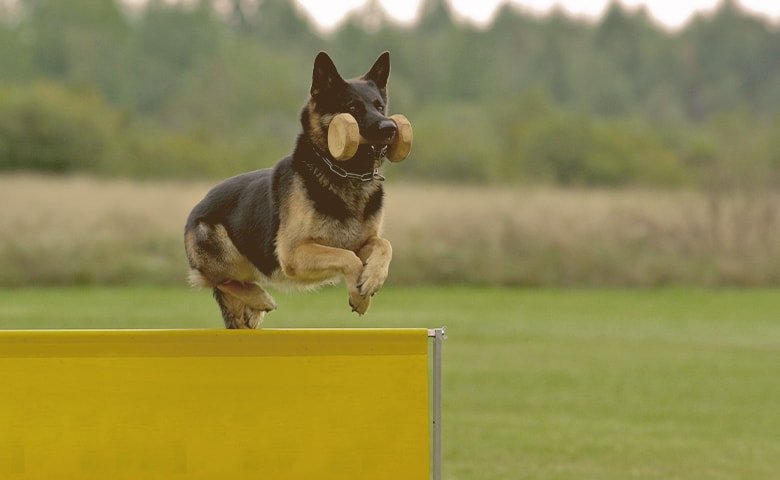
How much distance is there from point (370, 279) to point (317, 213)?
1.32 feet

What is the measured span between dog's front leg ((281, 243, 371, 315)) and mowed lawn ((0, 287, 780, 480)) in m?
4.21

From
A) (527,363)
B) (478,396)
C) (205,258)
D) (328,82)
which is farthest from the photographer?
Result: (527,363)

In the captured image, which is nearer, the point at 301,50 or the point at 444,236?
the point at 444,236

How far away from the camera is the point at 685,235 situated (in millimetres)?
27969

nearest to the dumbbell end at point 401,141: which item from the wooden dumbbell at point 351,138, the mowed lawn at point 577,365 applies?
the wooden dumbbell at point 351,138

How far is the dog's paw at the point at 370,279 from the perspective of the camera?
183 inches

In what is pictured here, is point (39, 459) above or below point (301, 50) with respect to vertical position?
below

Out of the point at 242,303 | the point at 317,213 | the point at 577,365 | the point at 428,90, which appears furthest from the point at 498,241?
the point at 428,90

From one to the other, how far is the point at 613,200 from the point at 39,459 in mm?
26628

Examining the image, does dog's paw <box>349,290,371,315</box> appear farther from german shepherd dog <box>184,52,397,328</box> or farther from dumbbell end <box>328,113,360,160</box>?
dumbbell end <box>328,113,360,160</box>

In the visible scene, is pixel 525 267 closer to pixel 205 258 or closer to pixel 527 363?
pixel 527 363

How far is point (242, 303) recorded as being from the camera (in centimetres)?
543

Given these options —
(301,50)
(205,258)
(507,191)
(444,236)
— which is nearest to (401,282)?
(444,236)

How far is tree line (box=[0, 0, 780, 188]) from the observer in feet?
126
